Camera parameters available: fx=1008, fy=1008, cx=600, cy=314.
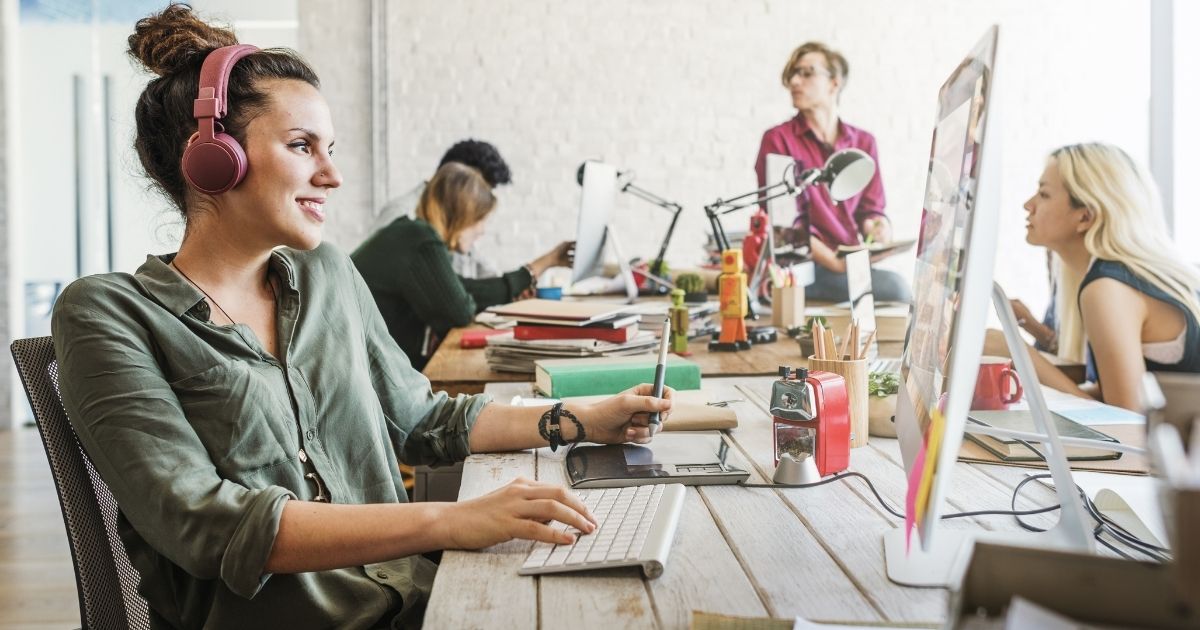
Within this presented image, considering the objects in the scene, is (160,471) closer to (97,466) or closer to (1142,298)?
(97,466)

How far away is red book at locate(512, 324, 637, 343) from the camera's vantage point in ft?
7.25

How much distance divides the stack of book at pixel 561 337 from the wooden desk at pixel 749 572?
0.84 metres

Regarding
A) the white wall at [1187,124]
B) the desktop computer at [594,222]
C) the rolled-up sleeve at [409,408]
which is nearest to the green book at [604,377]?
the rolled-up sleeve at [409,408]

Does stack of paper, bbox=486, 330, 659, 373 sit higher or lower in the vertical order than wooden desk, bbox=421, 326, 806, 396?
higher

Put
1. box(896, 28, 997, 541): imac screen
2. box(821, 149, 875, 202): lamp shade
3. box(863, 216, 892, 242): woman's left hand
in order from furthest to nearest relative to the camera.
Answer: box(863, 216, 892, 242): woman's left hand, box(821, 149, 875, 202): lamp shade, box(896, 28, 997, 541): imac screen

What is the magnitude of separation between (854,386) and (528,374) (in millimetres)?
833

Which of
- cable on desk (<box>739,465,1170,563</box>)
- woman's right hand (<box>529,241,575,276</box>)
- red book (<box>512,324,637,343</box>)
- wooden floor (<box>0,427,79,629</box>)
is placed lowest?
wooden floor (<box>0,427,79,629</box>)

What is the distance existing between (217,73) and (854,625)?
95cm

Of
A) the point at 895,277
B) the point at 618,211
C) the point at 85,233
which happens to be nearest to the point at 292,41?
the point at 85,233

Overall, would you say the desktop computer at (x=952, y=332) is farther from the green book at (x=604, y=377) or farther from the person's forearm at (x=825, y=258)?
the person's forearm at (x=825, y=258)

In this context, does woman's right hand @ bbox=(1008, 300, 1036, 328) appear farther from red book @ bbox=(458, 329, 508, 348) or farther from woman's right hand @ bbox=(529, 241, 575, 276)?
woman's right hand @ bbox=(529, 241, 575, 276)

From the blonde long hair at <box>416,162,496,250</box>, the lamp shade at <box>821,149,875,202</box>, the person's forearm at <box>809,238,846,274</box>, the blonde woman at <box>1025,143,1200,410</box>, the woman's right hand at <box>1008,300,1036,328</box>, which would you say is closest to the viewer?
the blonde woman at <box>1025,143,1200,410</box>

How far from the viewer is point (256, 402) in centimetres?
116

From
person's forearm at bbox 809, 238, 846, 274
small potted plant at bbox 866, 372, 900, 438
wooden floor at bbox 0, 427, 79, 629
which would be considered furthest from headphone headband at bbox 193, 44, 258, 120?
person's forearm at bbox 809, 238, 846, 274
